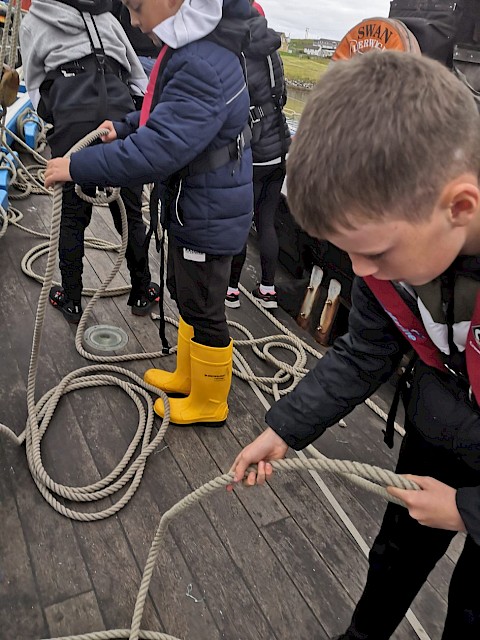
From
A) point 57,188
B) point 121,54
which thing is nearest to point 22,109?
point 121,54

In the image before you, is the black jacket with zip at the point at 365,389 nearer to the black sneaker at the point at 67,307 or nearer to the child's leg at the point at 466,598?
the child's leg at the point at 466,598

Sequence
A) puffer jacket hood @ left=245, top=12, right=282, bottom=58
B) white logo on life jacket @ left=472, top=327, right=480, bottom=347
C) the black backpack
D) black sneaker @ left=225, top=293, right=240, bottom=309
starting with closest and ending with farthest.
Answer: white logo on life jacket @ left=472, top=327, right=480, bottom=347 → puffer jacket hood @ left=245, top=12, right=282, bottom=58 → black sneaker @ left=225, top=293, right=240, bottom=309 → the black backpack

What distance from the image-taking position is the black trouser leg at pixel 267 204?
2438 mm

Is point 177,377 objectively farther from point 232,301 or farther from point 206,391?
point 232,301

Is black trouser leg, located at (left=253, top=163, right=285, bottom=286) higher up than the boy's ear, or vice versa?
the boy's ear

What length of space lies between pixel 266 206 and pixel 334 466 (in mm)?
1871

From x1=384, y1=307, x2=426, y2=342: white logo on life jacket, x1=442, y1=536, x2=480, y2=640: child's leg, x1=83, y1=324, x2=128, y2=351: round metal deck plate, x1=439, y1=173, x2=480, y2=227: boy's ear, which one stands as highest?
x1=439, y1=173, x2=480, y2=227: boy's ear

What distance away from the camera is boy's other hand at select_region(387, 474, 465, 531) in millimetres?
715

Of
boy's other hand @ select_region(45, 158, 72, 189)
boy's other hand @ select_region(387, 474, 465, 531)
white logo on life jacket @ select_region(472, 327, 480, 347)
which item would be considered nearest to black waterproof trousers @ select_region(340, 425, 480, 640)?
boy's other hand @ select_region(387, 474, 465, 531)

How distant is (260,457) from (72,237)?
1.50 m

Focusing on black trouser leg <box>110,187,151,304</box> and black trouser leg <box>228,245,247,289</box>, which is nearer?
black trouser leg <box>110,187,151,304</box>

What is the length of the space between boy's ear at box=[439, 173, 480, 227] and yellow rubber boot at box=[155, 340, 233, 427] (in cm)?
119

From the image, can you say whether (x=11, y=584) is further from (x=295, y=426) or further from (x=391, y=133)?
(x=391, y=133)

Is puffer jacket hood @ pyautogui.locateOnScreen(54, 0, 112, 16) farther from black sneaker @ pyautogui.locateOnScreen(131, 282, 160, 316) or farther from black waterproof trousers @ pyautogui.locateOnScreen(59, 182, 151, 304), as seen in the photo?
black sneaker @ pyautogui.locateOnScreen(131, 282, 160, 316)
